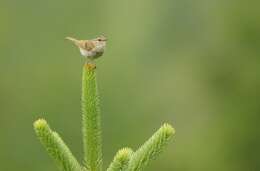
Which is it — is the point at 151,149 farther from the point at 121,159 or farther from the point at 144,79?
the point at 144,79

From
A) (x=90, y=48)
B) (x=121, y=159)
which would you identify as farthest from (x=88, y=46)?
(x=121, y=159)

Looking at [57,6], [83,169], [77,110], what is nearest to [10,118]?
[77,110]

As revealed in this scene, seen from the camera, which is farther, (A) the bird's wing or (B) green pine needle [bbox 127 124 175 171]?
(A) the bird's wing

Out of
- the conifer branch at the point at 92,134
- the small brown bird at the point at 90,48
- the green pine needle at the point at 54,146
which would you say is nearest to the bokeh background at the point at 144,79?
the small brown bird at the point at 90,48

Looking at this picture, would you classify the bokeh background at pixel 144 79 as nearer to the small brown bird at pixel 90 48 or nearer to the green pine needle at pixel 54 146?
the small brown bird at pixel 90 48

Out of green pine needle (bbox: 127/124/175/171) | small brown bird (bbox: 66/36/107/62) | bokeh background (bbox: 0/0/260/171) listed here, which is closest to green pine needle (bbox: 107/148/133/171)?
green pine needle (bbox: 127/124/175/171)

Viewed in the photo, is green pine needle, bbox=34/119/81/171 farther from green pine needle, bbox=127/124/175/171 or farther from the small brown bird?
the small brown bird
